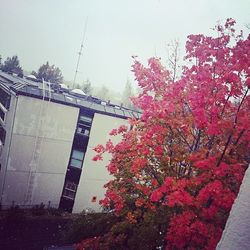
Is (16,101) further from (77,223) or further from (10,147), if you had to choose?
(77,223)

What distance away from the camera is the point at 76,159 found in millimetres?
26141

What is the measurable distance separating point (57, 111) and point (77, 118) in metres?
2.03

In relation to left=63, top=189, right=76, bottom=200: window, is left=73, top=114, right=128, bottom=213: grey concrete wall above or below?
above

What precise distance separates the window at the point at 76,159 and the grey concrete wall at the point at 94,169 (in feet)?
1.64

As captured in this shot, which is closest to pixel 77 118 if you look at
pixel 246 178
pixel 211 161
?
pixel 211 161

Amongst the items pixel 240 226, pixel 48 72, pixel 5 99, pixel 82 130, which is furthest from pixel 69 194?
pixel 48 72

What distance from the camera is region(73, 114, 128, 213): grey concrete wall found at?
2593 centimetres

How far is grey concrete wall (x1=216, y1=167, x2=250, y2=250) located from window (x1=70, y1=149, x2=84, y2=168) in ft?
79.7

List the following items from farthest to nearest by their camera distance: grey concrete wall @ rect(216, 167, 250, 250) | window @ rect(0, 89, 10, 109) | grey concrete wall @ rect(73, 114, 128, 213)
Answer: grey concrete wall @ rect(73, 114, 128, 213) → window @ rect(0, 89, 10, 109) → grey concrete wall @ rect(216, 167, 250, 250)

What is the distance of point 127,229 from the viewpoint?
10.6 metres

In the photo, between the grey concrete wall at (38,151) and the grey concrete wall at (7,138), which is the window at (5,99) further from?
the grey concrete wall at (38,151)

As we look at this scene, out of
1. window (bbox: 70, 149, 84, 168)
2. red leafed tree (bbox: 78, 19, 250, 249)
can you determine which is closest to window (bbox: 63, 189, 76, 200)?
window (bbox: 70, 149, 84, 168)

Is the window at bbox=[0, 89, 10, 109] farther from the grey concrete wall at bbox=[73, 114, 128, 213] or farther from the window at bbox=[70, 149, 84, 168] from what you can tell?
the grey concrete wall at bbox=[73, 114, 128, 213]

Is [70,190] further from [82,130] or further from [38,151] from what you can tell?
[82,130]
